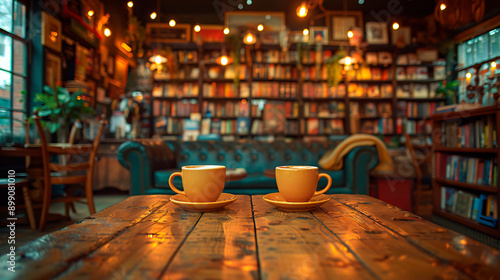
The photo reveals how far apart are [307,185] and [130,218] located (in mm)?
427

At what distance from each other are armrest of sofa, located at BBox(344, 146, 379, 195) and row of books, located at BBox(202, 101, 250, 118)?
3.03 m

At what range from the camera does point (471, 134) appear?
2391 mm

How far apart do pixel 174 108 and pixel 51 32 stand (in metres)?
2.20

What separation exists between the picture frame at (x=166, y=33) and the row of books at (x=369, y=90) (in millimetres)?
3525

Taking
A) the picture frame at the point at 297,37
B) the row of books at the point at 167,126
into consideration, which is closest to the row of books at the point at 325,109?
the picture frame at the point at 297,37

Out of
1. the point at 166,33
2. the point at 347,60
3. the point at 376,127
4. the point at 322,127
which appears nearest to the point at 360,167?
the point at 347,60

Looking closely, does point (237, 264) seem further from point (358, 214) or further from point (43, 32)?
point (43, 32)

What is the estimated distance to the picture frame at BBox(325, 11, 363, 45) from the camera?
5.83 metres

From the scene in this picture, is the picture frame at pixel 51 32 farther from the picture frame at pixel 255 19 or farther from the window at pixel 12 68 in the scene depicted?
the picture frame at pixel 255 19

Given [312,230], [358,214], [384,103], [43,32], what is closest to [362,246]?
[312,230]

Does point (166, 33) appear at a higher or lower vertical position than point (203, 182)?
higher

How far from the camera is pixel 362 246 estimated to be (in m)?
0.46

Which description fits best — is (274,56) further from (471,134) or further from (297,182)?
(297,182)

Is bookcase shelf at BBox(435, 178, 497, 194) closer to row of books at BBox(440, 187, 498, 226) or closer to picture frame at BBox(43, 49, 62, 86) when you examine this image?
row of books at BBox(440, 187, 498, 226)
